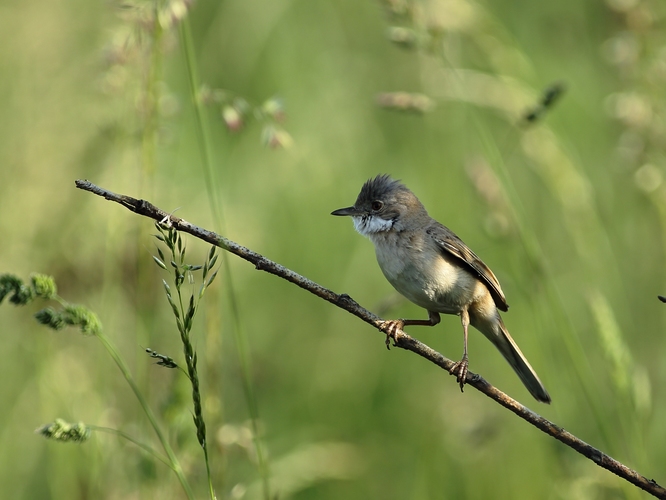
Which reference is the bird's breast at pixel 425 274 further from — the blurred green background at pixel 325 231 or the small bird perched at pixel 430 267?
the blurred green background at pixel 325 231

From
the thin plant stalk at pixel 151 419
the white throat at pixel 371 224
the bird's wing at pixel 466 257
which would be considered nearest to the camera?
the thin plant stalk at pixel 151 419

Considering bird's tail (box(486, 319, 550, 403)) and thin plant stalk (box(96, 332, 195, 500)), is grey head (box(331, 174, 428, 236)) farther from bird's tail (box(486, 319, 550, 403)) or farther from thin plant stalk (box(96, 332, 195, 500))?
thin plant stalk (box(96, 332, 195, 500))

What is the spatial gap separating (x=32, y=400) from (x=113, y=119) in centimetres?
178

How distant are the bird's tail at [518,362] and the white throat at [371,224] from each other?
85 centimetres

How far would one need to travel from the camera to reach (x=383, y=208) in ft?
13.9

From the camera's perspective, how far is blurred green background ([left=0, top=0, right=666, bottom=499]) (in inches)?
136

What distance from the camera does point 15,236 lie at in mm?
4262

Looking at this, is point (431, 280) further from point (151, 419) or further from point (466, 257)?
point (151, 419)

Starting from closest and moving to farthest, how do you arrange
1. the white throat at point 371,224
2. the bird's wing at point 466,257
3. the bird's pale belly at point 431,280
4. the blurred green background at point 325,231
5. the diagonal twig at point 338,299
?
1. the diagonal twig at point 338,299
2. the blurred green background at point 325,231
3. the bird's pale belly at point 431,280
4. the bird's wing at point 466,257
5. the white throat at point 371,224

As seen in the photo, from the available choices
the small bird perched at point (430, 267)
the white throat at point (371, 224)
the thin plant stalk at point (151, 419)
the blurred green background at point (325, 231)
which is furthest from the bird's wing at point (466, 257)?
the thin plant stalk at point (151, 419)

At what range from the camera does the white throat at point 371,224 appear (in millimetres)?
4074

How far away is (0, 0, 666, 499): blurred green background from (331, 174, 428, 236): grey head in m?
0.41

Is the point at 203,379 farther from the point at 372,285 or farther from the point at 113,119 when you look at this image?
the point at 372,285

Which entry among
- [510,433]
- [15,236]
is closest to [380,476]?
[510,433]
